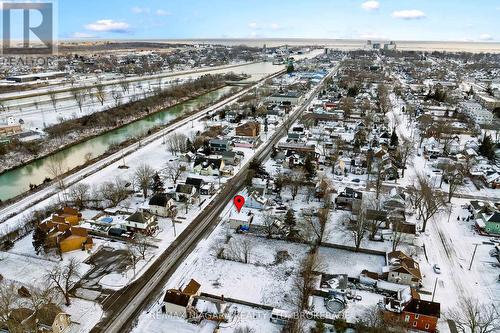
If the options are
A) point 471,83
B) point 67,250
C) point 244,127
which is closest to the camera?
point 67,250

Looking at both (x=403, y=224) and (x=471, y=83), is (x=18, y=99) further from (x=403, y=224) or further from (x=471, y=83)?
(x=471, y=83)

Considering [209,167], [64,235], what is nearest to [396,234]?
[209,167]

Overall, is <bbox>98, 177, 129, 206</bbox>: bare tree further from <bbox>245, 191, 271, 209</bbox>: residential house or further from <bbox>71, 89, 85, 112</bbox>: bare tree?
<bbox>71, 89, 85, 112</bbox>: bare tree

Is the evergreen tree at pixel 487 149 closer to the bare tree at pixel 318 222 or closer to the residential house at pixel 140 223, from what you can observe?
the bare tree at pixel 318 222

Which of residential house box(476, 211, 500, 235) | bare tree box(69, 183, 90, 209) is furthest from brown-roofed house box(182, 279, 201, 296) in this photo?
residential house box(476, 211, 500, 235)

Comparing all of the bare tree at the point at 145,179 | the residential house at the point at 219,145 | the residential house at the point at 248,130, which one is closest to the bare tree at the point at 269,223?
the bare tree at the point at 145,179

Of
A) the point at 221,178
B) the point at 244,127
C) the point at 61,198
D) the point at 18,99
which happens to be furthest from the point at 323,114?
the point at 18,99

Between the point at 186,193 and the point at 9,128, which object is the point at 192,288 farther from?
the point at 9,128
